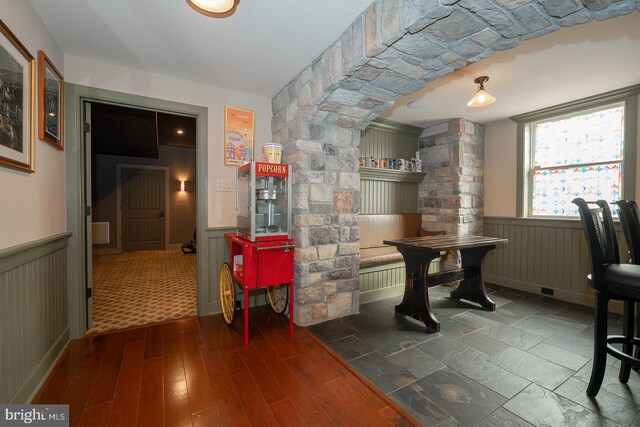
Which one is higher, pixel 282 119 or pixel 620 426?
pixel 282 119

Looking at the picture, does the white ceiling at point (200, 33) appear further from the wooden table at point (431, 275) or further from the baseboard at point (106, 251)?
the baseboard at point (106, 251)

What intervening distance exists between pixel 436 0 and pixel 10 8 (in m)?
2.30

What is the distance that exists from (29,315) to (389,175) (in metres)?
3.96

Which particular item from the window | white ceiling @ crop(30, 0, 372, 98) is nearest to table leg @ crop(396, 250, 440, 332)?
white ceiling @ crop(30, 0, 372, 98)

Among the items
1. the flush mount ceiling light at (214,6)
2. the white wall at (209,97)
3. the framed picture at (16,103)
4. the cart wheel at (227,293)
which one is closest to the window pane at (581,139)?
the white wall at (209,97)

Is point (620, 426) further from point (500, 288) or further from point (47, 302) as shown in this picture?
point (47, 302)

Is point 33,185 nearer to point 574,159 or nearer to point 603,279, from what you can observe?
point 603,279

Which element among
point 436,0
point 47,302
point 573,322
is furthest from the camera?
point 573,322

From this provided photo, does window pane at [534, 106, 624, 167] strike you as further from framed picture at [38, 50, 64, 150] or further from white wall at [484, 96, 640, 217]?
framed picture at [38, 50, 64, 150]

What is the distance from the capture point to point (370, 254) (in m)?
3.58

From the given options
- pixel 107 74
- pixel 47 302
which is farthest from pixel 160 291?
pixel 107 74

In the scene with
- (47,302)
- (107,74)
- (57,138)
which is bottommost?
(47,302)

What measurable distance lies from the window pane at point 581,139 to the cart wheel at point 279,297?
3.81 meters

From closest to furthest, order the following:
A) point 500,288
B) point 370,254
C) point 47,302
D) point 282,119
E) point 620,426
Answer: point 620,426 → point 47,302 → point 282,119 → point 370,254 → point 500,288
